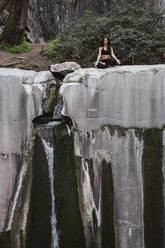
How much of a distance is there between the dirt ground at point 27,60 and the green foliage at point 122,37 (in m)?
→ 0.31

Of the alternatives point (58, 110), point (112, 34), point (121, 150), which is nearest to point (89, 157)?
point (121, 150)

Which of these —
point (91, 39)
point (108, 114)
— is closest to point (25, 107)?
point (108, 114)

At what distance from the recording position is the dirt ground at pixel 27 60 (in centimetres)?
694

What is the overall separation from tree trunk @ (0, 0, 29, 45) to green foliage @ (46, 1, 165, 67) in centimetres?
127

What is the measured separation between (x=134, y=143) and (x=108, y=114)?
0.65m

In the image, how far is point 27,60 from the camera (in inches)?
290

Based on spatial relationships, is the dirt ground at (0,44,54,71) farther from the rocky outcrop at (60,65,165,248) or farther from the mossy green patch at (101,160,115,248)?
the mossy green patch at (101,160,115,248)

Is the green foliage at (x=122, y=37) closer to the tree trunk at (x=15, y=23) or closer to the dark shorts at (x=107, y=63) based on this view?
the dark shorts at (x=107, y=63)

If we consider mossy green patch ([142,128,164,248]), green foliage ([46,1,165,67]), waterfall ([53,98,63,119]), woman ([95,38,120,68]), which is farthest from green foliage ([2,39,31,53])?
mossy green patch ([142,128,164,248])

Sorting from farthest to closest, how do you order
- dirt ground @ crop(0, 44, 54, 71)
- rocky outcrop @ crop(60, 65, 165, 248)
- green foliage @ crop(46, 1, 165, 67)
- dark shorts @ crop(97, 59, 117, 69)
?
dirt ground @ crop(0, 44, 54, 71) < green foliage @ crop(46, 1, 165, 67) < dark shorts @ crop(97, 59, 117, 69) < rocky outcrop @ crop(60, 65, 165, 248)

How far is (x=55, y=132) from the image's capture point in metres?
5.01

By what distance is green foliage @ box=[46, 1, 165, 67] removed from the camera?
6.77 meters

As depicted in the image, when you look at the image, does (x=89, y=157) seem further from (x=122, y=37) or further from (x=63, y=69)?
(x=122, y=37)

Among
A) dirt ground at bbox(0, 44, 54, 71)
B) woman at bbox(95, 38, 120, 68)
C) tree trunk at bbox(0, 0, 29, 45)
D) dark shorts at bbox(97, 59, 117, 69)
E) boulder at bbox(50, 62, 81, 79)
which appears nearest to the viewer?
dark shorts at bbox(97, 59, 117, 69)
